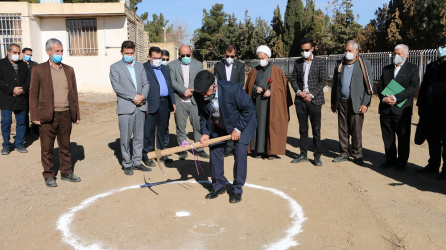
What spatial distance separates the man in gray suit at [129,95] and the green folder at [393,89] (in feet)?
13.9

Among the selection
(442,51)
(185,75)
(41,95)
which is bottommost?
(41,95)

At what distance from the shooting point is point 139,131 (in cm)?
716

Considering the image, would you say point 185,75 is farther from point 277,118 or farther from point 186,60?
point 277,118

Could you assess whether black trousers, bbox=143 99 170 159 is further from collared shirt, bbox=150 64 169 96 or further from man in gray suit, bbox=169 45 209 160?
man in gray suit, bbox=169 45 209 160

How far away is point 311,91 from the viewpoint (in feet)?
25.1

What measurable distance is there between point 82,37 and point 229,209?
59.2ft

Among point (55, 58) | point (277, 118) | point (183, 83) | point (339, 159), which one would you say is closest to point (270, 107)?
point (277, 118)

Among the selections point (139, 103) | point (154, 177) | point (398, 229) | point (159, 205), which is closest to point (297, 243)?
point (398, 229)

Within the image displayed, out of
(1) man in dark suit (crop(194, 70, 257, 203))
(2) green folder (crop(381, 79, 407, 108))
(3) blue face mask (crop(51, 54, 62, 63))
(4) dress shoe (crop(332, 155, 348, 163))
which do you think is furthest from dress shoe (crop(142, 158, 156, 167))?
(2) green folder (crop(381, 79, 407, 108))

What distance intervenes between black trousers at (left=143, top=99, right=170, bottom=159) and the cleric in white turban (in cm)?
175

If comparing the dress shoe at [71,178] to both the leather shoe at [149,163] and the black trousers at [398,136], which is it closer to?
the leather shoe at [149,163]

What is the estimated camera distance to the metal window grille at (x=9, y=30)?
773 inches

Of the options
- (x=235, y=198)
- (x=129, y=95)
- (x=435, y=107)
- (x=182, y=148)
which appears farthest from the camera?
(x=129, y=95)

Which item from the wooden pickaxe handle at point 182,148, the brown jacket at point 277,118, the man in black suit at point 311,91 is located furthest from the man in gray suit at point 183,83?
the wooden pickaxe handle at point 182,148
